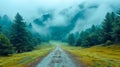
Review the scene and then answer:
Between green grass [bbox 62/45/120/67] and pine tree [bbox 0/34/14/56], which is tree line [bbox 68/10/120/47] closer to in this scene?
green grass [bbox 62/45/120/67]

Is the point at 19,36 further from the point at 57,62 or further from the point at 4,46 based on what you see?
the point at 57,62

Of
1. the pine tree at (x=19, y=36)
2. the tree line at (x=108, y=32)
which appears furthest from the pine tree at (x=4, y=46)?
the tree line at (x=108, y=32)

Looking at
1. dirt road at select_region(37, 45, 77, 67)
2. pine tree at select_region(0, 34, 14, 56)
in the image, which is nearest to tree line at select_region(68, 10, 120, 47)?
pine tree at select_region(0, 34, 14, 56)

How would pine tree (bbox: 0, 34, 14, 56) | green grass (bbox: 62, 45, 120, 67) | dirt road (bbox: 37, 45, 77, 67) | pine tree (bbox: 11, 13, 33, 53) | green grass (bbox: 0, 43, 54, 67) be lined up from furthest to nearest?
pine tree (bbox: 11, 13, 33, 53), pine tree (bbox: 0, 34, 14, 56), green grass (bbox: 0, 43, 54, 67), green grass (bbox: 62, 45, 120, 67), dirt road (bbox: 37, 45, 77, 67)

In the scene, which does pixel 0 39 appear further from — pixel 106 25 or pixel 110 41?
pixel 106 25

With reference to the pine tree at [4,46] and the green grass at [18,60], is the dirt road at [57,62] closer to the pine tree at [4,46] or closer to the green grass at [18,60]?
the green grass at [18,60]

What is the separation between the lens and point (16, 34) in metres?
84.4

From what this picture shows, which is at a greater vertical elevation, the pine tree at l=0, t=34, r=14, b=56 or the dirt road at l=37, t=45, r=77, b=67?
the pine tree at l=0, t=34, r=14, b=56

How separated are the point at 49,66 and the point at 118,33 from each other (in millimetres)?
72956

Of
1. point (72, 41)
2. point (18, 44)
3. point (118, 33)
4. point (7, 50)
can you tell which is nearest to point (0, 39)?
point (7, 50)

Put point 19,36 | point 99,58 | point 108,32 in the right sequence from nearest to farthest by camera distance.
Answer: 1. point 99,58
2. point 19,36
3. point 108,32

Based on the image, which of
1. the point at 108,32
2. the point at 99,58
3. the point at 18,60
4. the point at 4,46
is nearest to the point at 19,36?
the point at 4,46

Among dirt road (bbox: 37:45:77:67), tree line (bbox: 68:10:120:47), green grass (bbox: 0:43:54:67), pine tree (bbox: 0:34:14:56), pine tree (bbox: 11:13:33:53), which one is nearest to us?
dirt road (bbox: 37:45:77:67)

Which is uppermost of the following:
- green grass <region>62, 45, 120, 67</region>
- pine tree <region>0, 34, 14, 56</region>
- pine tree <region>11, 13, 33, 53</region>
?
pine tree <region>11, 13, 33, 53</region>
